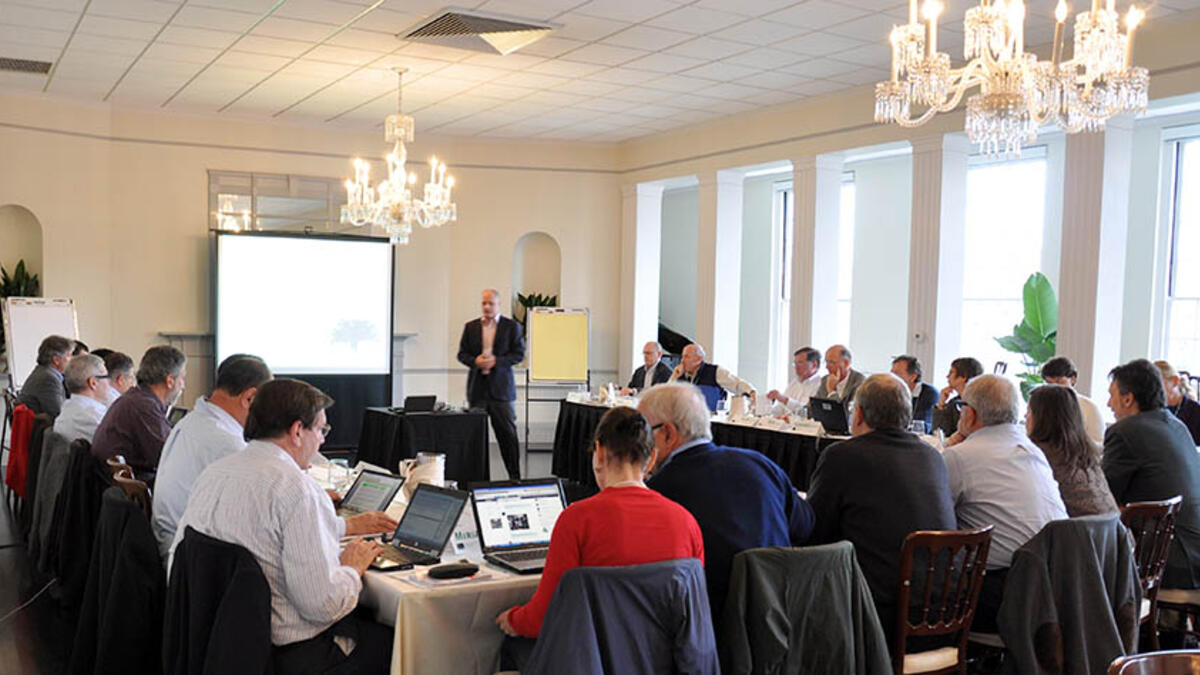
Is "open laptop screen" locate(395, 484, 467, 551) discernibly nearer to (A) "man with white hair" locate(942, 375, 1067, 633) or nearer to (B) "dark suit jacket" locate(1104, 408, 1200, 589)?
(A) "man with white hair" locate(942, 375, 1067, 633)

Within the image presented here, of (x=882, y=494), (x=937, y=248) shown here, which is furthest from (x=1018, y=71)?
(x=937, y=248)

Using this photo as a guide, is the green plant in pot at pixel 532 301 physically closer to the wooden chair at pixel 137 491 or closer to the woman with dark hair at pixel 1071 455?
the wooden chair at pixel 137 491

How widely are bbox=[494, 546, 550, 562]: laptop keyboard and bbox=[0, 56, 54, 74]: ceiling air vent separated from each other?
7.10m

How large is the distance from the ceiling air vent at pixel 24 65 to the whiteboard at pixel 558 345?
4.92 meters

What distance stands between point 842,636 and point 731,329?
27.0ft

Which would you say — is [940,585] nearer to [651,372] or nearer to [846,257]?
[651,372]

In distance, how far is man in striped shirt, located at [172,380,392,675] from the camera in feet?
8.83

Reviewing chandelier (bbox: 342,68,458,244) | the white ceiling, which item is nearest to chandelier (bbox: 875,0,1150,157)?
the white ceiling

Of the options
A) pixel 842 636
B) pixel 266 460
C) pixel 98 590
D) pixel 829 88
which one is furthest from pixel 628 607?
pixel 829 88

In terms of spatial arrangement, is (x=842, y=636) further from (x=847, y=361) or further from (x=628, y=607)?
(x=847, y=361)

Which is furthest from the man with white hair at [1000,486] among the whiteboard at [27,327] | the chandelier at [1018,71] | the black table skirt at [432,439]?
the whiteboard at [27,327]

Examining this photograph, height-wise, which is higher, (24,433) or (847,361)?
(847,361)

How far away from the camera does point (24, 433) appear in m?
6.09

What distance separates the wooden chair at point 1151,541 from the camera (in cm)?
359
